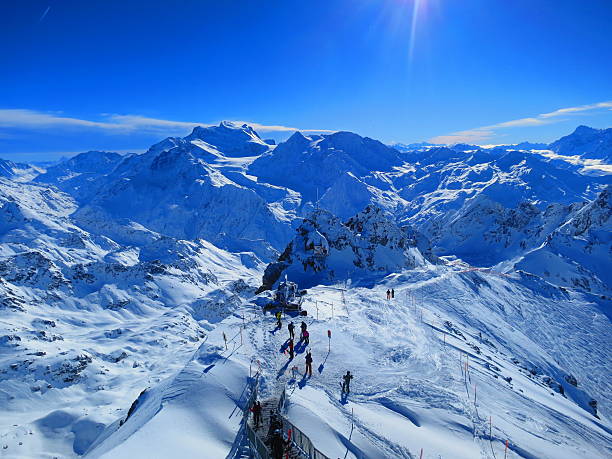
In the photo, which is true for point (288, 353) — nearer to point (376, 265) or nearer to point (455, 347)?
point (455, 347)

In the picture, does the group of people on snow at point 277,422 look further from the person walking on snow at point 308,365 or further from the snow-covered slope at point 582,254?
the snow-covered slope at point 582,254

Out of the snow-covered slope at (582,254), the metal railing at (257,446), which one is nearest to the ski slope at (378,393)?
the metal railing at (257,446)

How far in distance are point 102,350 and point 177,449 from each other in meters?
150

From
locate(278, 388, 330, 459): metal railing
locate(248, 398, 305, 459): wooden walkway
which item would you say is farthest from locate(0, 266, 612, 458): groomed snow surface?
locate(248, 398, 305, 459): wooden walkway

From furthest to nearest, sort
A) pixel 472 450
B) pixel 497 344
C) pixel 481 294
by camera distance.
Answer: pixel 481 294 < pixel 497 344 < pixel 472 450

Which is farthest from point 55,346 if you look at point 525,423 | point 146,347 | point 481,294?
point 525,423

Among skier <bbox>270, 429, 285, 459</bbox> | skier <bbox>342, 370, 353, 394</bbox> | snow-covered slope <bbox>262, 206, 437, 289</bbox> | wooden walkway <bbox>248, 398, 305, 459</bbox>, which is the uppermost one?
skier <bbox>270, 429, 285, 459</bbox>

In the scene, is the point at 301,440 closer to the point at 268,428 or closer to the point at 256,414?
the point at 268,428

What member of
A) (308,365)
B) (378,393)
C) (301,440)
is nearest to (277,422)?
(301,440)

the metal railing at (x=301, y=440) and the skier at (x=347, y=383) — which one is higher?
the metal railing at (x=301, y=440)

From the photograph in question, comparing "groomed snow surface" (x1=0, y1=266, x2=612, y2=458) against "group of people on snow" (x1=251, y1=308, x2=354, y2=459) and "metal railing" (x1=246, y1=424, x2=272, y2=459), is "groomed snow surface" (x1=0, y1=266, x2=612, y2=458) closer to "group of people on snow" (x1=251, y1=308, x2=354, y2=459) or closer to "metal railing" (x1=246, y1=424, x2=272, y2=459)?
"group of people on snow" (x1=251, y1=308, x2=354, y2=459)

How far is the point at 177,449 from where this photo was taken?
58.6ft

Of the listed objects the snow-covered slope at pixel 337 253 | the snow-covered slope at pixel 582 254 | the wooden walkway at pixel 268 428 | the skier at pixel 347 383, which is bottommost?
the snow-covered slope at pixel 582 254

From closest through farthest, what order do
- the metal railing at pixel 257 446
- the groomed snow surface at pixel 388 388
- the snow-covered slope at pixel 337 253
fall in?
the metal railing at pixel 257 446 → the groomed snow surface at pixel 388 388 → the snow-covered slope at pixel 337 253
